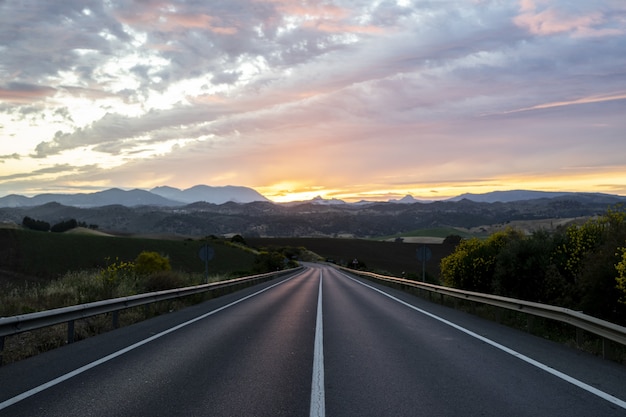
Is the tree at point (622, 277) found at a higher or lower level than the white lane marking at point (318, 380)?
higher

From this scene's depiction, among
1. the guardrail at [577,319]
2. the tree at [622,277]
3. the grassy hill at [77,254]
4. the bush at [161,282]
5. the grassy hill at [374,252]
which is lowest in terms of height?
the grassy hill at [374,252]

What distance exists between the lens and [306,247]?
14800cm

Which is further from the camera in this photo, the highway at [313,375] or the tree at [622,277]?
the tree at [622,277]

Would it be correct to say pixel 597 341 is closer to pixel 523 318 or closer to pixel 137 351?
pixel 523 318

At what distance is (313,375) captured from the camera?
763 cm

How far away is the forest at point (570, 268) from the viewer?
38.9 feet

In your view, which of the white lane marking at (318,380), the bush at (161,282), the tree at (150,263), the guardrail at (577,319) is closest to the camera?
the white lane marking at (318,380)

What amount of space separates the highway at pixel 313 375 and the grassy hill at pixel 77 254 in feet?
145

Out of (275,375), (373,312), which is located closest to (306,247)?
(373,312)

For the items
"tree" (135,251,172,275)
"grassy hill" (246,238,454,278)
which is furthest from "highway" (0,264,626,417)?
"grassy hill" (246,238,454,278)

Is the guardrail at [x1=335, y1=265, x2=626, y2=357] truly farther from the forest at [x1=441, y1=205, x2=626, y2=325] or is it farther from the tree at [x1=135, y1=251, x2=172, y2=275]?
the tree at [x1=135, y1=251, x2=172, y2=275]

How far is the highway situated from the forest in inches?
82.7

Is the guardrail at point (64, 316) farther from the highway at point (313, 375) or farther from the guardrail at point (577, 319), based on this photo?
the guardrail at point (577, 319)

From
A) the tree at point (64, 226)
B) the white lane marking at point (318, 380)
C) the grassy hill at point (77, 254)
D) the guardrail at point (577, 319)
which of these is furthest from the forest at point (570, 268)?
the tree at point (64, 226)
